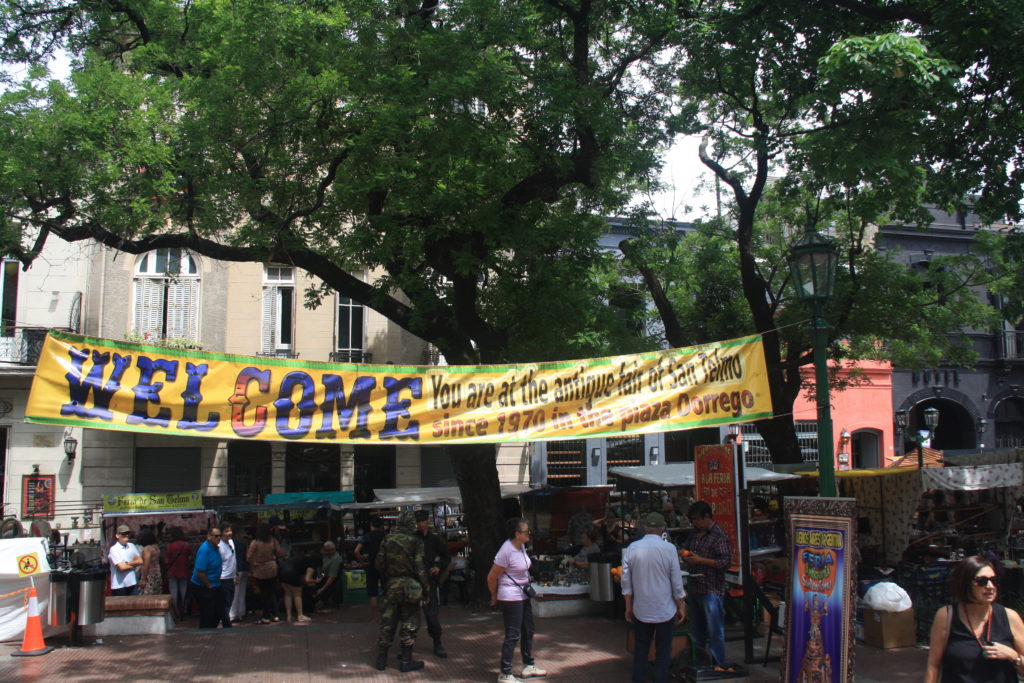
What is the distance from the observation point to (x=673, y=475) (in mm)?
16234

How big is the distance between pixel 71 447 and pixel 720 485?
55.5 feet

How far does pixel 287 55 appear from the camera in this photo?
39.4ft

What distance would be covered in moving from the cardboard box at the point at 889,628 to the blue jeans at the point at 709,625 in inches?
103

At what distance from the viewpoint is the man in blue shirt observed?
457 inches

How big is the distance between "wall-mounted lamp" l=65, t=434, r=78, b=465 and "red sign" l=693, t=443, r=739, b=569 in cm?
1638

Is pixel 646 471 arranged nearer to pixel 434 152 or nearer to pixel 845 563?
pixel 434 152

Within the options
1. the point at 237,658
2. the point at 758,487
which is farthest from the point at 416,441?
the point at 758,487

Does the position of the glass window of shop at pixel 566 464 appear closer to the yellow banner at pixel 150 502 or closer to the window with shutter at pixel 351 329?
the window with shutter at pixel 351 329

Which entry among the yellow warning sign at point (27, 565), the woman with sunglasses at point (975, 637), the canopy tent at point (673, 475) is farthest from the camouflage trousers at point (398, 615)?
the canopy tent at point (673, 475)

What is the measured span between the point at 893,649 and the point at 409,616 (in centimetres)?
551

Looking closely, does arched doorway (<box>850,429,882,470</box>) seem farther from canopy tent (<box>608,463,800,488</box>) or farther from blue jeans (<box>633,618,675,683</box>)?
blue jeans (<box>633,618,675,683</box>)

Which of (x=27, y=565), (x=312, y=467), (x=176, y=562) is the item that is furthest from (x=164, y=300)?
(x=27, y=565)

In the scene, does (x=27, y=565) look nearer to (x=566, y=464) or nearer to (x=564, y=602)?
(x=564, y=602)

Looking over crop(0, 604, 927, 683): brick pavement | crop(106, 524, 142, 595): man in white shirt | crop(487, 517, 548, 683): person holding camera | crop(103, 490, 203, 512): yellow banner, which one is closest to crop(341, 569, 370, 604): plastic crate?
crop(0, 604, 927, 683): brick pavement
